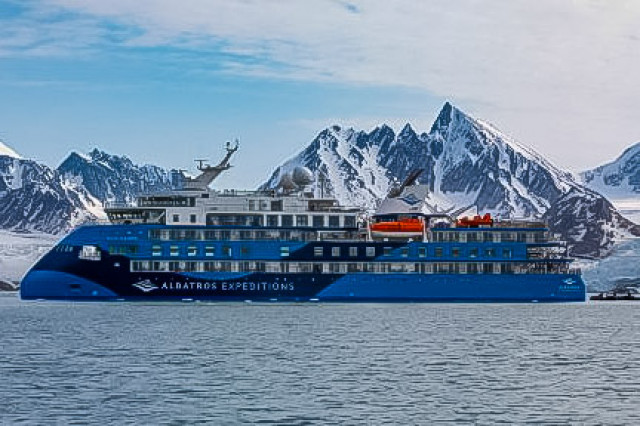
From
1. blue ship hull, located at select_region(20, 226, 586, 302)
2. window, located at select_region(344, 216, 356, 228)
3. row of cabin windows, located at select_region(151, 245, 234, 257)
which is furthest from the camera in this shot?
window, located at select_region(344, 216, 356, 228)

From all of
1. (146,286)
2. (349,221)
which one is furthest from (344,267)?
(146,286)

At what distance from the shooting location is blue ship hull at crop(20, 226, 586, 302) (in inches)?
4291

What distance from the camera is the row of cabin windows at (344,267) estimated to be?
111250 millimetres

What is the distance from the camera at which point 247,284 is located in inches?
4405

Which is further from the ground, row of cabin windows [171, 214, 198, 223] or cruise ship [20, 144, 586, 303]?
row of cabin windows [171, 214, 198, 223]

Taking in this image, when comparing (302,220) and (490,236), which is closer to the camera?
(302,220)

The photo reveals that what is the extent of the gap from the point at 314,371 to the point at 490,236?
6941 cm

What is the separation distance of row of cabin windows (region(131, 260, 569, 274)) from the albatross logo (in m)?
1.14

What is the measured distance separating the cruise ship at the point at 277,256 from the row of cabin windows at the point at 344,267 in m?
0.10

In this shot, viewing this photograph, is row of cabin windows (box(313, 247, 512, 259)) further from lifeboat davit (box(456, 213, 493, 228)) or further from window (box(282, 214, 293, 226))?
window (box(282, 214, 293, 226))

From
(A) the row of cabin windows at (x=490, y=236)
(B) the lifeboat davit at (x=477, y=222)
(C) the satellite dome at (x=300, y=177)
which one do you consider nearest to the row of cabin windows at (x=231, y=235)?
(C) the satellite dome at (x=300, y=177)

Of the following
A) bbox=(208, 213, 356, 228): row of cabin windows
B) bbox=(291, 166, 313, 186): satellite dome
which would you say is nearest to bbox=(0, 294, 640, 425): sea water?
bbox=(208, 213, 356, 228): row of cabin windows

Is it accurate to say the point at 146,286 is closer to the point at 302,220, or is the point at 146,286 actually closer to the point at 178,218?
the point at 178,218

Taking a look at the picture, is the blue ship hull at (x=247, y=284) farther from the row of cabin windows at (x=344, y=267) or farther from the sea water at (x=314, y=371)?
the sea water at (x=314, y=371)
